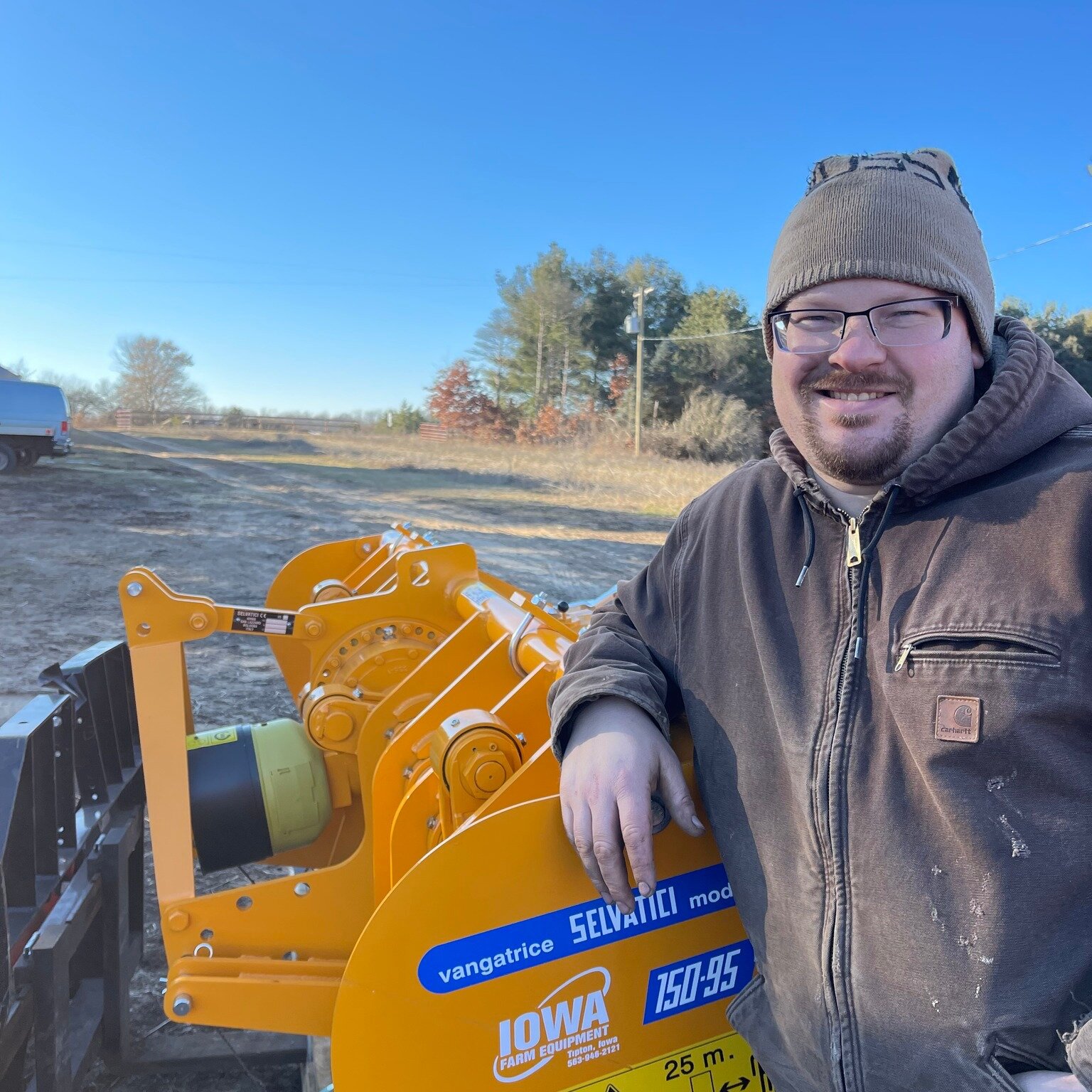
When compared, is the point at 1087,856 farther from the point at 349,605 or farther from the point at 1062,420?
the point at 349,605

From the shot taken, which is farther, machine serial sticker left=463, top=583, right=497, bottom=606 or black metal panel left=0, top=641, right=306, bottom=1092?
machine serial sticker left=463, top=583, right=497, bottom=606

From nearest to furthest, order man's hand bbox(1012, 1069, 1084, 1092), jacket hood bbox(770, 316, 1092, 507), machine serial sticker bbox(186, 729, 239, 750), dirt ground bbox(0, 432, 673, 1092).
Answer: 1. man's hand bbox(1012, 1069, 1084, 1092)
2. jacket hood bbox(770, 316, 1092, 507)
3. machine serial sticker bbox(186, 729, 239, 750)
4. dirt ground bbox(0, 432, 673, 1092)

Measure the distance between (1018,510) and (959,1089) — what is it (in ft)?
2.93

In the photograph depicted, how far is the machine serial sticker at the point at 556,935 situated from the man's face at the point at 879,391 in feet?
2.95

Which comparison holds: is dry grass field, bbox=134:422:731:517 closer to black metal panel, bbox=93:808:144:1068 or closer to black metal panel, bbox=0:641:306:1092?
black metal panel, bbox=0:641:306:1092

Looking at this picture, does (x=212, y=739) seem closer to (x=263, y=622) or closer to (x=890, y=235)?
(x=263, y=622)

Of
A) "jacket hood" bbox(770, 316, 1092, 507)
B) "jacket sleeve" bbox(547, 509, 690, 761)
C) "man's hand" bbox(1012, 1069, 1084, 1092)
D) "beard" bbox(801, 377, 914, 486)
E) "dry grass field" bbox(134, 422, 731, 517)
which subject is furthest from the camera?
"dry grass field" bbox(134, 422, 731, 517)

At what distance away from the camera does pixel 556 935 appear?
1769 millimetres

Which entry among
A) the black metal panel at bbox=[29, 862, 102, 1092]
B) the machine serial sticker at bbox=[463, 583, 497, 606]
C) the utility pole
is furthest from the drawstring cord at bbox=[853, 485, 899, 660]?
the utility pole

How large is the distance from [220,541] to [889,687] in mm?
12330

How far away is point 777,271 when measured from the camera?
5.93 feet

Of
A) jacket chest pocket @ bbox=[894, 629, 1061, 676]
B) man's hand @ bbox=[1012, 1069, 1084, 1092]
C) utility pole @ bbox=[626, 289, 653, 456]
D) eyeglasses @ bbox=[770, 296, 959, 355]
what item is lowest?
man's hand @ bbox=[1012, 1069, 1084, 1092]

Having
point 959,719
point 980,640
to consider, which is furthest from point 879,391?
point 959,719

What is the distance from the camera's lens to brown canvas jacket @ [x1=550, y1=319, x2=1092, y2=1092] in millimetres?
1331
